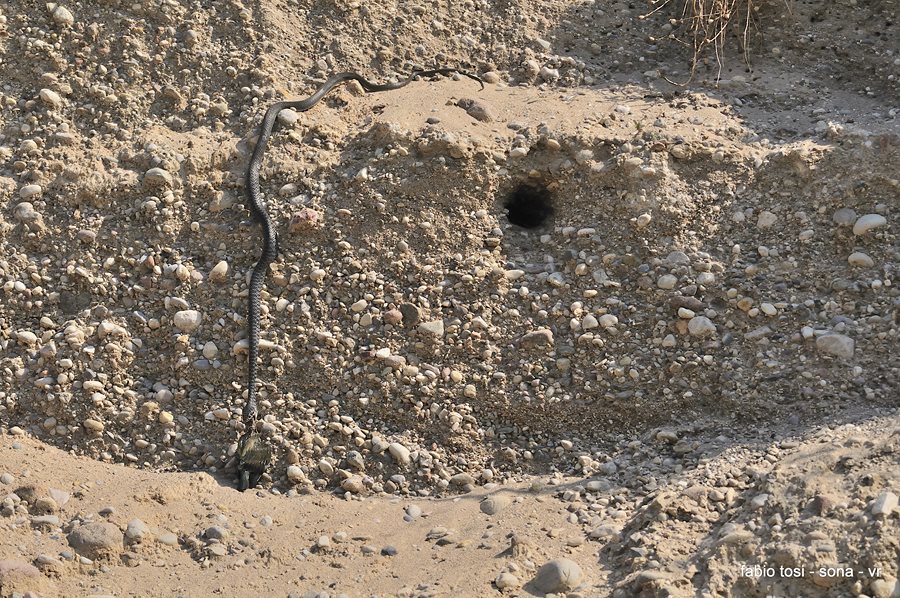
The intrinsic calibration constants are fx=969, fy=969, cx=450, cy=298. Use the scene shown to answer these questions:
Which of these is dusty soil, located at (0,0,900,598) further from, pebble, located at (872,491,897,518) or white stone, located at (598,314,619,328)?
pebble, located at (872,491,897,518)

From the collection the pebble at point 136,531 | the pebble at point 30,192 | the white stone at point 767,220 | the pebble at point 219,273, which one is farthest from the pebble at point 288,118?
the white stone at point 767,220

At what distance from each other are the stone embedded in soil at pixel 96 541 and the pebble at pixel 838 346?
302 centimetres

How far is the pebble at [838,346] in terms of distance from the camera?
163 inches

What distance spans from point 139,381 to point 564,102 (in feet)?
8.49

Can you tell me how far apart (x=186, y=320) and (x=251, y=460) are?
775mm

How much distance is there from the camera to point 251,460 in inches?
165

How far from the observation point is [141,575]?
3.70 metres

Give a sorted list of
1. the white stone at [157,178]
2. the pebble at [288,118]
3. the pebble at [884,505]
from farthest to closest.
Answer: the pebble at [288,118] < the white stone at [157,178] < the pebble at [884,505]

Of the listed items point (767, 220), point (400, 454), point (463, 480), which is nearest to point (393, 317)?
point (400, 454)

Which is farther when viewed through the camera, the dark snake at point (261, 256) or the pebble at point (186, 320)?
the pebble at point (186, 320)

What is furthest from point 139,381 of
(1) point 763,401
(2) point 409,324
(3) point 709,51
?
(3) point 709,51

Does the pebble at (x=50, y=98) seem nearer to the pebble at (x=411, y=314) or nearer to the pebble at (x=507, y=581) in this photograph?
the pebble at (x=411, y=314)

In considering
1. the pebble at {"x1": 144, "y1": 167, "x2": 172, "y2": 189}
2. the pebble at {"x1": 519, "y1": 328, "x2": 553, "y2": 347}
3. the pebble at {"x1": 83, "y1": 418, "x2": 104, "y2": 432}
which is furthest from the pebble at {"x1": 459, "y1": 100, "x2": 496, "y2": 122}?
the pebble at {"x1": 83, "y1": 418, "x2": 104, "y2": 432}

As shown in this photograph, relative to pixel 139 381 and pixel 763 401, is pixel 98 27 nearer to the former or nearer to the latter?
pixel 139 381
